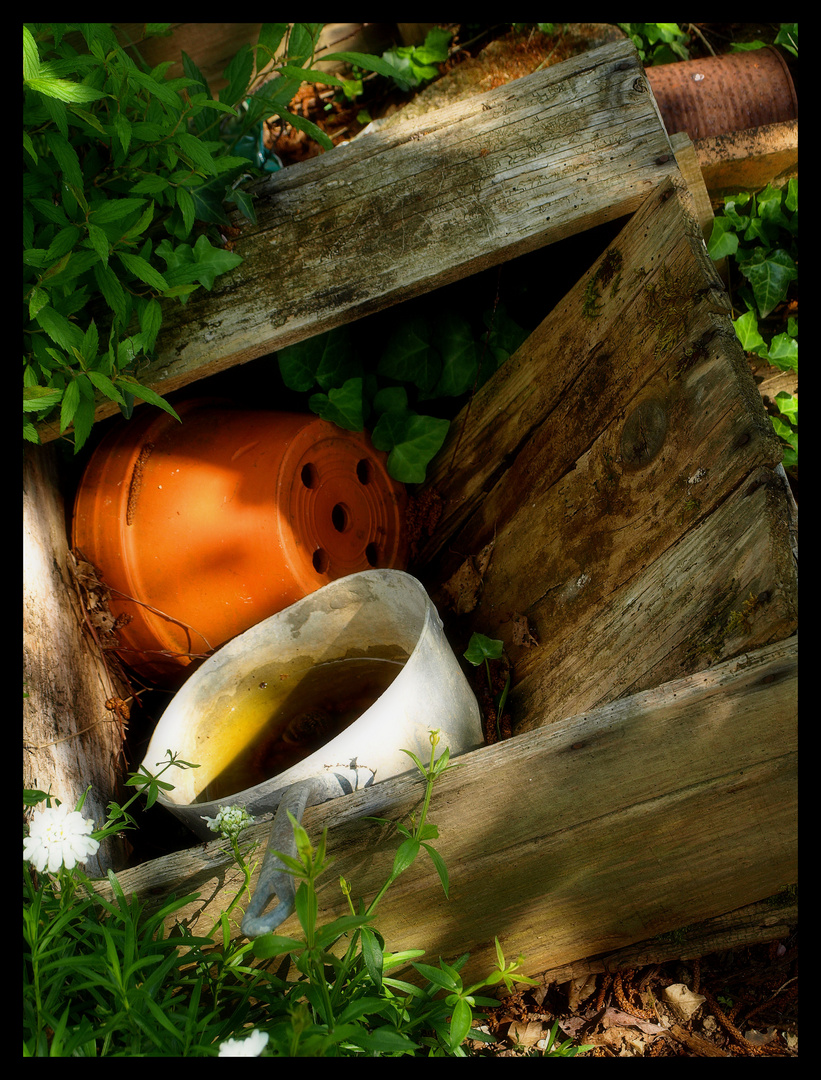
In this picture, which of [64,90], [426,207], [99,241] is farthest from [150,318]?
[426,207]

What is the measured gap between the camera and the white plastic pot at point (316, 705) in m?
1.32

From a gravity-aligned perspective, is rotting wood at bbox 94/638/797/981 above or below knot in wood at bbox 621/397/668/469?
below

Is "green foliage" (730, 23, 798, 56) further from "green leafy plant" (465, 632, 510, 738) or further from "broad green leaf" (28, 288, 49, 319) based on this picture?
Result: "broad green leaf" (28, 288, 49, 319)

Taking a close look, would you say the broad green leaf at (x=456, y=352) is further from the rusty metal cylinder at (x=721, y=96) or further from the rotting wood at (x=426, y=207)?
the rusty metal cylinder at (x=721, y=96)

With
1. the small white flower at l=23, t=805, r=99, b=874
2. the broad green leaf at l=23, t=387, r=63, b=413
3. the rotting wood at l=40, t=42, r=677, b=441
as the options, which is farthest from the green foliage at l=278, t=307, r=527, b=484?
the small white flower at l=23, t=805, r=99, b=874

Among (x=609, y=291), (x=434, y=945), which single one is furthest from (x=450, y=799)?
(x=609, y=291)

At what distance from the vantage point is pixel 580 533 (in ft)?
5.25

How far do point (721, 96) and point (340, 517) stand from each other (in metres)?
1.68

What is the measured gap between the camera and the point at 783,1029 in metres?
1.46

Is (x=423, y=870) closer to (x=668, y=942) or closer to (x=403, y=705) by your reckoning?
(x=403, y=705)

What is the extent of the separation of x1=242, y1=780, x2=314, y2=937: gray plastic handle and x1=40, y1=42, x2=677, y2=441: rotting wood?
39.2 inches

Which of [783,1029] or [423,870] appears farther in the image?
[783,1029]

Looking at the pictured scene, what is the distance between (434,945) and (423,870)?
21 centimetres

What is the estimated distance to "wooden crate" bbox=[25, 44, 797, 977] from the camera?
4.05 ft
